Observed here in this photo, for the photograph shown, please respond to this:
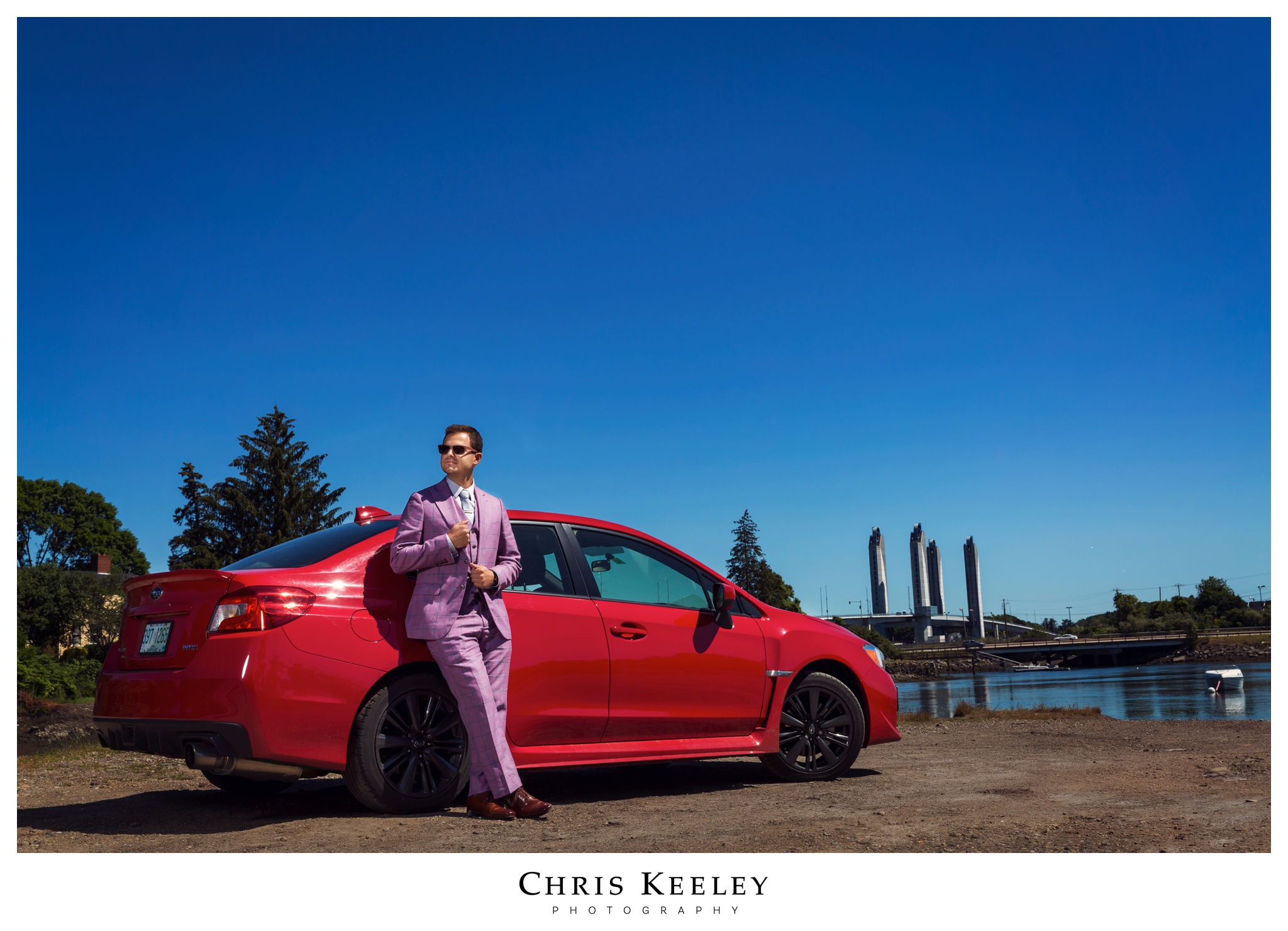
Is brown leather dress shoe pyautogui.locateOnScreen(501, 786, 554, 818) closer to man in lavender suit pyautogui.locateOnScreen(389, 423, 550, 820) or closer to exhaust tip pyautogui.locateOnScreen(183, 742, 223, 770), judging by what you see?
man in lavender suit pyautogui.locateOnScreen(389, 423, 550, 820)

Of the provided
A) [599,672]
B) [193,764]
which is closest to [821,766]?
[599,672]

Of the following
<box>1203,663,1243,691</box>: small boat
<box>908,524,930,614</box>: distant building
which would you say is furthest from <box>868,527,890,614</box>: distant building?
<box>1203,663,1243,691</box>: small boat

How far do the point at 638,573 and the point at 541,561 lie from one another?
0.68 metres

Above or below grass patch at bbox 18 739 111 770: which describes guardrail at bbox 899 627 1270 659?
below

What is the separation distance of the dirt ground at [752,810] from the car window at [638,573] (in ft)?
3.81

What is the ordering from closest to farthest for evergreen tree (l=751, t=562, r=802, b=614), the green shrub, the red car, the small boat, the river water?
the red car, the river water, the green shrub, the small boat, evergreen tree (l=751, t=562, r=802, b=614)

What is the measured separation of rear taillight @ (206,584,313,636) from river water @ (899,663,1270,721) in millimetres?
18907

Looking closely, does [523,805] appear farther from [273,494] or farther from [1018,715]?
[273,494]

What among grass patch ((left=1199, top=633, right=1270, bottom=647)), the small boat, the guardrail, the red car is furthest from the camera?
the guardrail

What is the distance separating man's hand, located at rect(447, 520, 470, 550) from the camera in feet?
15.7

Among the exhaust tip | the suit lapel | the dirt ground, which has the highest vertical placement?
the suit lapel

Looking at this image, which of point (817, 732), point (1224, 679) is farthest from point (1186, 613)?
point (817, 732)

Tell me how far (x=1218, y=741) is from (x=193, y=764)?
8.32m
